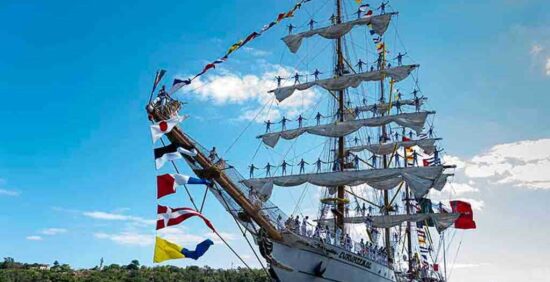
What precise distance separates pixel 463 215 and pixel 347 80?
42.8 ft

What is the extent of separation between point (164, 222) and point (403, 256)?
32.0m

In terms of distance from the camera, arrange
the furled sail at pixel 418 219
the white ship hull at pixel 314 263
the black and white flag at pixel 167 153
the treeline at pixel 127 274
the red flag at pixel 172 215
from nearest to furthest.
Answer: the red flag at pixel 172 215
the black and white flag at pixel 167 153
the white ship hull at pixel 314 263
the furled sail at pixel 418 219
the treeline at pixel 127 274

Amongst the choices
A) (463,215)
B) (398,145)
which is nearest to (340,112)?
(398,145)

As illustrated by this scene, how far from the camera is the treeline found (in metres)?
108

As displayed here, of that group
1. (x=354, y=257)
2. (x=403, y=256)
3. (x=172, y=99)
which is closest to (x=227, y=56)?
(x=172, y=99)

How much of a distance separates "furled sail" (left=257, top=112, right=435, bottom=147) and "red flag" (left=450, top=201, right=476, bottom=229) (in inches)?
297

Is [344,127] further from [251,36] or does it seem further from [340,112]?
[251,36]

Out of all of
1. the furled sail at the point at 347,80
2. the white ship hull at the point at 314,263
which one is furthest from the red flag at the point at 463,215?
the white ship hull at the point at 314,263

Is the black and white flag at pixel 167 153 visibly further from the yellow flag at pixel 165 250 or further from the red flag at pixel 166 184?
the yellow flag at pixel 165 250

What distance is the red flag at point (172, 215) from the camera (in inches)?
616

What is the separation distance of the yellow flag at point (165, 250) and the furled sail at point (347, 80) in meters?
17.9

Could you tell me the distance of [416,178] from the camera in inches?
1069

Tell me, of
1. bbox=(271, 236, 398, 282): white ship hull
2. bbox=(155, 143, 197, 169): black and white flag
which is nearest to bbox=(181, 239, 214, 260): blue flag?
bbox=(155, 143, 197, 169): black and white flag

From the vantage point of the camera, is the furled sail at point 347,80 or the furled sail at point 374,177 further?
→ the furled sail at point 347,80
